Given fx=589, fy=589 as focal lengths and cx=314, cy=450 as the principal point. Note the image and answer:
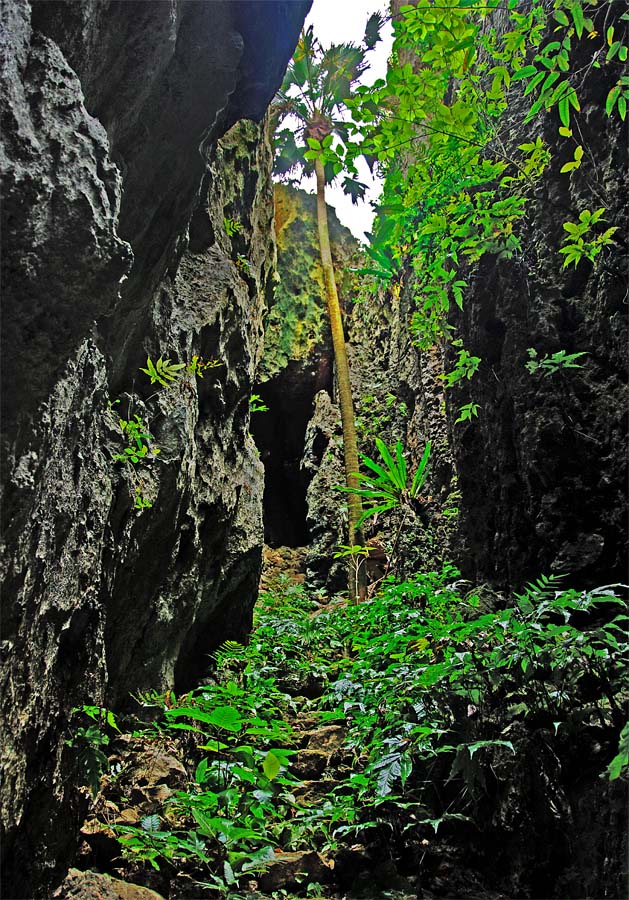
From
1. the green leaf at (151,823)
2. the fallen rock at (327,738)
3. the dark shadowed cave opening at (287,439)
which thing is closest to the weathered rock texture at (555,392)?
the fallen rock at (327,738)

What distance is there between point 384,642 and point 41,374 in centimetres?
368

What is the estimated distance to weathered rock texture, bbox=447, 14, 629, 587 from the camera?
321cm

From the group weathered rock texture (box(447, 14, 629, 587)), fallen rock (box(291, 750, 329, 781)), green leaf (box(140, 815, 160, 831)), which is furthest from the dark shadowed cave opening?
green leaf (box(140, 815, 160, 831))

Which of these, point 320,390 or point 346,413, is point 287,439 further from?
point 346,413

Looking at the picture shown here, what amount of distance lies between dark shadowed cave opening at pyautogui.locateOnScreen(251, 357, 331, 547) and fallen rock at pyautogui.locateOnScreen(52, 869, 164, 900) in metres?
9.59

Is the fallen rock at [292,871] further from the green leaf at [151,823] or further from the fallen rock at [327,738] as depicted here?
the fallen rock at [327,738]

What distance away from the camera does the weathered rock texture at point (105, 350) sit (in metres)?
1.63

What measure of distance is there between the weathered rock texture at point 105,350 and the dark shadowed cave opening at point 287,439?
6.57 metres

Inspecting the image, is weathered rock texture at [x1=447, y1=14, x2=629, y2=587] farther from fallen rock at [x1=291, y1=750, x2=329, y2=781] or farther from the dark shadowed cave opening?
the dark shadowed cave opening

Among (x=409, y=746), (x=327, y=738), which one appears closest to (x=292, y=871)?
(x=409, y=746)

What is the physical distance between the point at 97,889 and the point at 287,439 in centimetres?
1048

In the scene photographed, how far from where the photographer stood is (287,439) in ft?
41.7

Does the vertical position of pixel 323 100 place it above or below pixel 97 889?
above

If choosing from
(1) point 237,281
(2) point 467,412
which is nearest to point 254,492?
(1) point 237,281
